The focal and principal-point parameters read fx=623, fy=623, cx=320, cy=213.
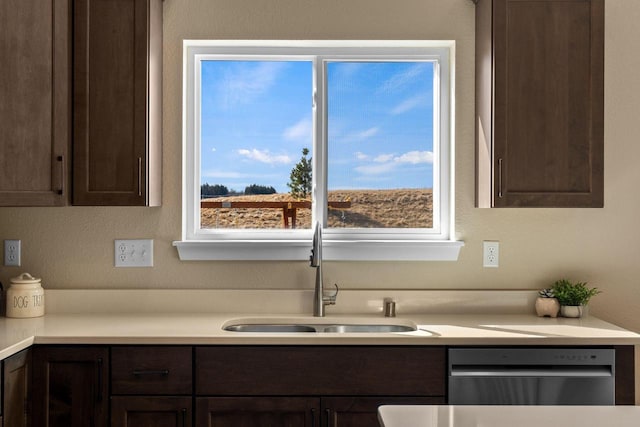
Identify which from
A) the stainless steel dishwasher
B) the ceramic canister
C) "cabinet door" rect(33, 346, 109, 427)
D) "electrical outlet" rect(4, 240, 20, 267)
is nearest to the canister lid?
the ceramic canister

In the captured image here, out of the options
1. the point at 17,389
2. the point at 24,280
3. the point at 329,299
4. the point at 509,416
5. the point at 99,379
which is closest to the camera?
the point at 509,416

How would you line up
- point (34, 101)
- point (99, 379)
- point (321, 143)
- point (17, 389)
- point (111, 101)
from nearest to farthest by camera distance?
point (17, 389) → point (99, 379) → point (34, 101) → point (111, 101) → point (321, 143)

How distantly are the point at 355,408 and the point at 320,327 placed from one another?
49 cm

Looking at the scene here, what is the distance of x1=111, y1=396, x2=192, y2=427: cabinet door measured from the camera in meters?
2.19

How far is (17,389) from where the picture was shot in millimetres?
2080

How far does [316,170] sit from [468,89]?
2.52ft

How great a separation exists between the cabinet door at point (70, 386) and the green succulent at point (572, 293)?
1.83 m

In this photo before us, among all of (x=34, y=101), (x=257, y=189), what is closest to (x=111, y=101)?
(x=34, y=101)

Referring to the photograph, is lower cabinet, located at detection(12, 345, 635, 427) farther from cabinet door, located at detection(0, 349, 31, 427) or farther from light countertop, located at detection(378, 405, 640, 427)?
light countertop, located at detection(378, 405, 640, 427)

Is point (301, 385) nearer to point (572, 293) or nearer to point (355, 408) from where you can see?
point (355, 408)

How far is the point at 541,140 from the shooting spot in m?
2.46

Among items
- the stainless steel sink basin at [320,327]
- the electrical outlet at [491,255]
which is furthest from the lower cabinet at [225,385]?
the electrical outlet at [491,255]

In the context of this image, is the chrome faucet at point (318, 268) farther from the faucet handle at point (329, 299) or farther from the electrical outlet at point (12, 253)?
the electrical outlet at point (12, 253)

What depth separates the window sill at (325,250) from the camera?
274 cm
